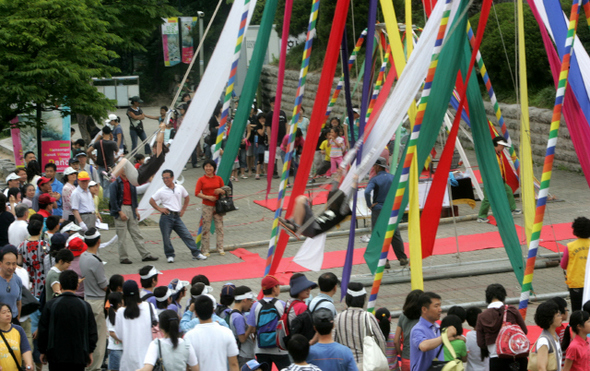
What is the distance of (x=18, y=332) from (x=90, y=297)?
162cm

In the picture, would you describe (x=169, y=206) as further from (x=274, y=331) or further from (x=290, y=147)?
(x=274, y=331)

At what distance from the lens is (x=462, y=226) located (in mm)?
14438

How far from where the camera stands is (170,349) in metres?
5.95

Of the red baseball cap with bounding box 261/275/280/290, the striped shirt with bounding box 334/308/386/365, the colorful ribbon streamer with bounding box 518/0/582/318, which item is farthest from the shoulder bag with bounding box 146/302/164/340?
the colorful ribbon streamer with bounding box 518/0/582/318

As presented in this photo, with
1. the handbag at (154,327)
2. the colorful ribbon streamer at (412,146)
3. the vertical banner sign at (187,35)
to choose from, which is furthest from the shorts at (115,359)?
Result: the vertical banner sign at (187,35)

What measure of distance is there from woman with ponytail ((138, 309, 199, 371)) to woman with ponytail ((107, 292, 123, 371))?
1002mm

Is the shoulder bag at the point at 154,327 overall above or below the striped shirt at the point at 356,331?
below

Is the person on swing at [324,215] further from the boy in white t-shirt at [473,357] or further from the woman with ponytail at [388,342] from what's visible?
the boy in white t-shirt at [473,357]

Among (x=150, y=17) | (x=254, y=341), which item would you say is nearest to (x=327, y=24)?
(x=150, y=17)

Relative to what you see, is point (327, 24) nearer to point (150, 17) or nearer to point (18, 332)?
point (150, 17)

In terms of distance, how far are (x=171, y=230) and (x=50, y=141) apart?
5852 millimetres

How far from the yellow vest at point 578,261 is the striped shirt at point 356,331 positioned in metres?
3.28

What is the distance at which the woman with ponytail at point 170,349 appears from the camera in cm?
591

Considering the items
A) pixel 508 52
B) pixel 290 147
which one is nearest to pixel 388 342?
pixel 290 147
